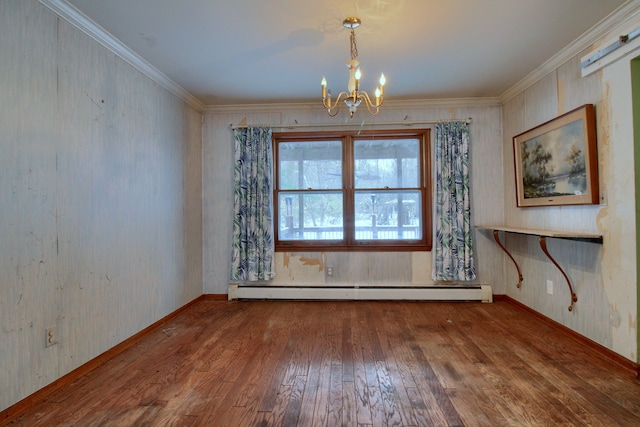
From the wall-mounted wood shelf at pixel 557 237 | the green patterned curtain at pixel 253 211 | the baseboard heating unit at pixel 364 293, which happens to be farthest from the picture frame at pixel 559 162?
the green patterned curtain at pixel 253 211

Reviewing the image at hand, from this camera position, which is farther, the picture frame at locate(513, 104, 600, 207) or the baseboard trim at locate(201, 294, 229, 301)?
the baseboard trim at locate(201, 294, 229, 301)

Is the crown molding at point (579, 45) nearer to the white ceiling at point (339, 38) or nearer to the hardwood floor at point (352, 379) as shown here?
the white ceiling at point (339, 38)

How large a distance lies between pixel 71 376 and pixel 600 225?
403 cm

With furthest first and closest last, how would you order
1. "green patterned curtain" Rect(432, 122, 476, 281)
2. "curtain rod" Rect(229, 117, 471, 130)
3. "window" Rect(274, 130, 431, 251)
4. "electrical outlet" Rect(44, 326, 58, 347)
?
"window" Rect(274, 130, 431, 251) < "curtain rod" Rect(229, 117, 471, 130) < "green patterned curtain" Rect(432, 122, 476, 281) < "electrical outlet" Rect(44, 326, 58, 347)

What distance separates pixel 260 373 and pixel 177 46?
2699mm

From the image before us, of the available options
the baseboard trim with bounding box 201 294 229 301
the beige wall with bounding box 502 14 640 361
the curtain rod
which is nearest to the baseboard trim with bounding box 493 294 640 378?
the beige wall with bounding box 502 14 640 361

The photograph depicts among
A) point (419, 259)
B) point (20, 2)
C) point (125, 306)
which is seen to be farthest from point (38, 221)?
point (419, 259)

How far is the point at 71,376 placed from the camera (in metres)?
2.06

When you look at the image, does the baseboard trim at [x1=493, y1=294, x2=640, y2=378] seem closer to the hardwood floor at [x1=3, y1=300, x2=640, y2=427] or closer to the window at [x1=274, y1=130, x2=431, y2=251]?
the hardwood floor at [x1=3, y1=300, x2=640, y2=427]

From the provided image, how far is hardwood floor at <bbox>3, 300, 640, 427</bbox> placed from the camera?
167 centimetres

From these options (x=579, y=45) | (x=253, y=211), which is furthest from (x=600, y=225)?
(x=253, y=211)

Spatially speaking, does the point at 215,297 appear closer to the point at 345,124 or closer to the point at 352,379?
the point at 352,379

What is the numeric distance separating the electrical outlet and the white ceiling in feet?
7.04

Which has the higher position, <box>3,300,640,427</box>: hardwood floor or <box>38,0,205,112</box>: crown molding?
<box>38,0,205,112</box>: crown molding
